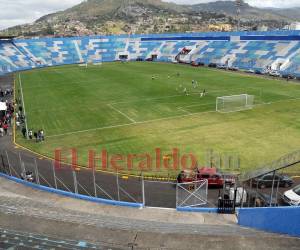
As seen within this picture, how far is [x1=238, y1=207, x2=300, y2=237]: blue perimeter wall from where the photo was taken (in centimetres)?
1355

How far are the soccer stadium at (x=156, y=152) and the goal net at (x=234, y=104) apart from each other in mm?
194

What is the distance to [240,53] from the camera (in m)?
89.5

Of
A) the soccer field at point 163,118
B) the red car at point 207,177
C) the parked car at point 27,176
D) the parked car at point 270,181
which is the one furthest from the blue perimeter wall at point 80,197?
the parked car at point 270,181

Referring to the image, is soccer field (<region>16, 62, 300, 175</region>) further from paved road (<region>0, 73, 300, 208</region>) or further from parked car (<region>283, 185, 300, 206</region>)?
parked car (<region>283, 185, 300, 206</region>)

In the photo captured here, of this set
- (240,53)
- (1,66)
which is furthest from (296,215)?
(1,66)

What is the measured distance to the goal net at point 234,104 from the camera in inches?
1736

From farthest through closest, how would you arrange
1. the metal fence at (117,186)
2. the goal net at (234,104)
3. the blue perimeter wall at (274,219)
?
the goal net at (234,104)
the metal fence at (117,186)
the blue perimeter wall at (274,219)

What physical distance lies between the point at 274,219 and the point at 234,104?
3190 centimetres

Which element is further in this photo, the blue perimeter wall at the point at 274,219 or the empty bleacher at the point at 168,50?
the empty bleacher at the point at 168,50

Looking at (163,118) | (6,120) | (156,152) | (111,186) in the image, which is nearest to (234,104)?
(163,118)

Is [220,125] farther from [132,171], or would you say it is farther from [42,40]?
[42,40]

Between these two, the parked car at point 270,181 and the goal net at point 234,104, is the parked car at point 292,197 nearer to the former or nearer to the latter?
the parked car at point 270,181

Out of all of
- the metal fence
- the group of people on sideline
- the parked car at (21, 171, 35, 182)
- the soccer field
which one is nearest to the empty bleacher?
the soccer field

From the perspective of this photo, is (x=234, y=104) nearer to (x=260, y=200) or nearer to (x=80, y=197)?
(x=260, y=200)
